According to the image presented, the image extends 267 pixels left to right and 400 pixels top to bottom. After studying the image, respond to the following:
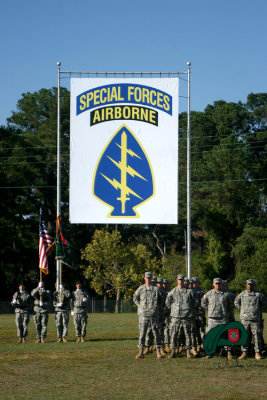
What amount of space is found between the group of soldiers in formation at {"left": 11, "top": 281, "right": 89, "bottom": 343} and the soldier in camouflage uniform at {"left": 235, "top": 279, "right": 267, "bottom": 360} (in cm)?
664

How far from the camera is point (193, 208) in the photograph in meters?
66.6

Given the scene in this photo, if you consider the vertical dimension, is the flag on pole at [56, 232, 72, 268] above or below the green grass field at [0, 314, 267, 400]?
above

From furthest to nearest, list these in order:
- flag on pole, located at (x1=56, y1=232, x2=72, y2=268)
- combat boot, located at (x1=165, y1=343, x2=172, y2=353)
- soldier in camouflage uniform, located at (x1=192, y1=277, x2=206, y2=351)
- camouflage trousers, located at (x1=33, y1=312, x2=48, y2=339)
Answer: flag on pole, located at (x1=56, y1=232, x2=72, y2=268) → camouflage trousers, located at (x1=33, y1=312, x2=48, y2=339) → combat boot, located at (x1=165, y1=343, x2=172, y2=353) → soldier in camouflage uniform, located at (x1=192, y1=277, x2=206, y2=351)

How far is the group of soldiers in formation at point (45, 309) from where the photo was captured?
24.4 m

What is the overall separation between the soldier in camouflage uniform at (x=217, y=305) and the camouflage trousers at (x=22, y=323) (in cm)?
747

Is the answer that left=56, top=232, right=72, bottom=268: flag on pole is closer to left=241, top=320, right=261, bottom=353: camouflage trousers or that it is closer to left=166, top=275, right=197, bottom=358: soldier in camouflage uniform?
left=166, top=275, right=197, bottom=358: soldier in camouflage uniform

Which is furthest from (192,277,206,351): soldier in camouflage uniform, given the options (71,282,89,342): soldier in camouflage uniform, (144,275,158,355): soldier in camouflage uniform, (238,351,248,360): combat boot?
(71,282,89,342): soldier in camouflage uniform

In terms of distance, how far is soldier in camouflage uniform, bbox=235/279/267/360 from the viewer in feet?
62.2

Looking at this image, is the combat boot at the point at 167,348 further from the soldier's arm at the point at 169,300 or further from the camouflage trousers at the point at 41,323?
the camouflage trousers at the point at 41,323

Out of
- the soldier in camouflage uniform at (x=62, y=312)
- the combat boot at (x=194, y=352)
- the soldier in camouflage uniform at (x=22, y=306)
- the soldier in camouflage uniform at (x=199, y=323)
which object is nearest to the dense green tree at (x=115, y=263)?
the soldier in camouflage uniform at (x=62, y=312)

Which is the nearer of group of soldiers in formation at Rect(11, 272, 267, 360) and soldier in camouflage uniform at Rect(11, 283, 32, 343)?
group of soldiers in formation at Rect(11, 272, 267, 360)

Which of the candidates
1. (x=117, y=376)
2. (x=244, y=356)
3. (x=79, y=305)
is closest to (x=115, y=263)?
(x=79, y=305)

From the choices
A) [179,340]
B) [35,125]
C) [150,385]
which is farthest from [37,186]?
[150,385]

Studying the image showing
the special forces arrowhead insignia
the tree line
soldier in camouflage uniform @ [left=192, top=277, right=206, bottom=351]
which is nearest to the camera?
soldier in camouflage uniform @ [left=192, top=277, right=206, bottom=351]
